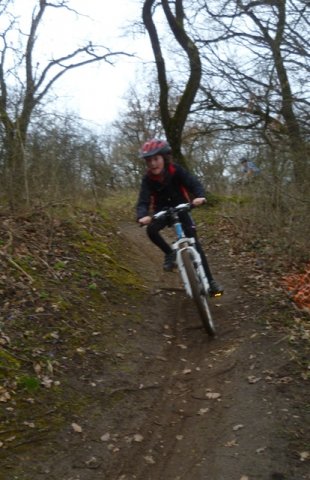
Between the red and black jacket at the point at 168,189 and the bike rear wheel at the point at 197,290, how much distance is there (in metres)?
0.84

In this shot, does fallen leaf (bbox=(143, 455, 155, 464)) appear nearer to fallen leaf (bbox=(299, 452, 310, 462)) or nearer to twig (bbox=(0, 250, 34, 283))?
fallen leaf (bbox=(299, 452, 310, 462))

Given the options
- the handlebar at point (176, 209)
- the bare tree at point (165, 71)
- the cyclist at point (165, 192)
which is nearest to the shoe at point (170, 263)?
the cyclist at point (165, 192)

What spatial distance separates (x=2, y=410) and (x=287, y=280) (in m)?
4.96

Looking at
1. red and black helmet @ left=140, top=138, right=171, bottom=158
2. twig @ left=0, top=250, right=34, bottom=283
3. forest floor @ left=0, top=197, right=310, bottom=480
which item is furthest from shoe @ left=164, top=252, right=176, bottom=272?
twig @ left=0, top=250, right=34, bottom=283

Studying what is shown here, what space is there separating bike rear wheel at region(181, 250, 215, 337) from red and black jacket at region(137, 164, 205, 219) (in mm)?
837

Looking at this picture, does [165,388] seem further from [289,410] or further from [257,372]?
[289,410]

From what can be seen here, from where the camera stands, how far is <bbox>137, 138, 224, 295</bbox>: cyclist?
662 cm

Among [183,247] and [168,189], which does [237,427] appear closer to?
[183,247]

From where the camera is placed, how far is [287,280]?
8133mm

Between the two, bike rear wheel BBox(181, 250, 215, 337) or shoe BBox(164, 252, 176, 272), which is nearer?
bike rear wheel BBox(181, 250, 215, 337)

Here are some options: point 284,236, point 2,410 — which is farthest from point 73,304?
point 284,236

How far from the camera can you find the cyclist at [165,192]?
6621mm

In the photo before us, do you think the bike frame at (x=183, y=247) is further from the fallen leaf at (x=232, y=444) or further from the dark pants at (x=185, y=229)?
the fallen leaf at (x=232, y=444)

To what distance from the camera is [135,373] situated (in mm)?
5590
